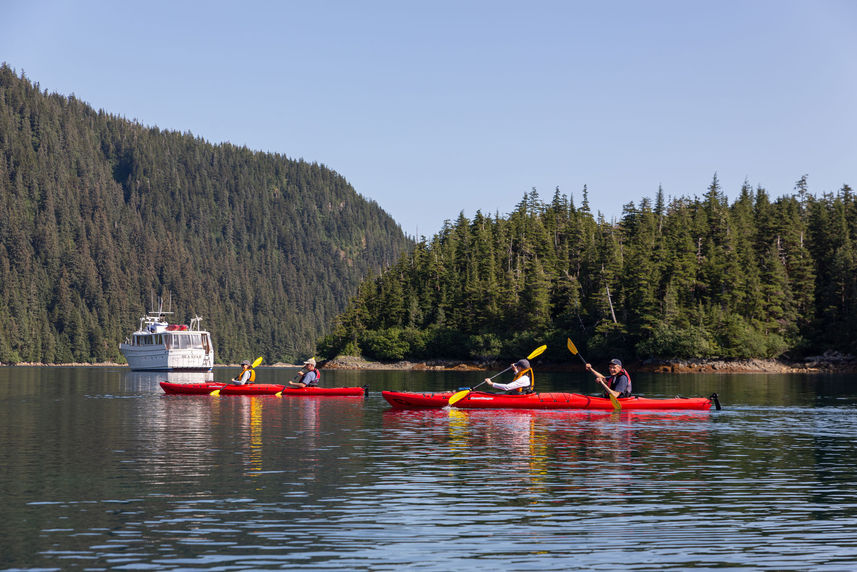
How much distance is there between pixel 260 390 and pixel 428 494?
119 feet

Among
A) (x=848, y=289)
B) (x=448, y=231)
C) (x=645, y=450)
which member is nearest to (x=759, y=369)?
(x=848, y=289)

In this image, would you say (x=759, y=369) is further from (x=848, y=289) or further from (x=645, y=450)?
(x=645, y=450)

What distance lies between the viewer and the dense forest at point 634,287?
12086 cm

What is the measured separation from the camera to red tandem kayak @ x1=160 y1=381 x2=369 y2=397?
5338 cm

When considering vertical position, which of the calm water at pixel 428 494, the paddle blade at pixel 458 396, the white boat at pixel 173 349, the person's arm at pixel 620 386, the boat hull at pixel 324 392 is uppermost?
the white boat at pixel 173 349

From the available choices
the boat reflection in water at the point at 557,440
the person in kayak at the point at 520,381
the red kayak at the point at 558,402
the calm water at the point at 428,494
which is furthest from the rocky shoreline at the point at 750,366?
the calm water at the point at 428,494

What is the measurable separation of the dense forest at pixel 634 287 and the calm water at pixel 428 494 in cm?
8461

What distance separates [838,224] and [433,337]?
61558 mm

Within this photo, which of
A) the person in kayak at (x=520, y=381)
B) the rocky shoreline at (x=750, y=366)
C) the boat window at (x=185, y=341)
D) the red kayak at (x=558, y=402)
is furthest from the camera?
the boat window at (x=185, y=341)

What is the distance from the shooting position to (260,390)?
55.2 meters

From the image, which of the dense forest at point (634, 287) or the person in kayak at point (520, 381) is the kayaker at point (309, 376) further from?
the dense forest at point (634, 287)

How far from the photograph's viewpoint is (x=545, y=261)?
14738 cm

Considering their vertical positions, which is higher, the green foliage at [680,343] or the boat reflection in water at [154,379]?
the green foliage at [680,343]

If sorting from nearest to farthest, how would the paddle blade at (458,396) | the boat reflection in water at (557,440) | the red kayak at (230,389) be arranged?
the boat reflection in water at (557,440), the paddle blade at (458,396), the red kayak at (230,389)
